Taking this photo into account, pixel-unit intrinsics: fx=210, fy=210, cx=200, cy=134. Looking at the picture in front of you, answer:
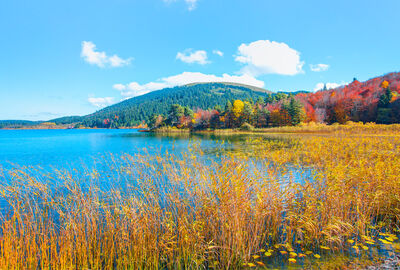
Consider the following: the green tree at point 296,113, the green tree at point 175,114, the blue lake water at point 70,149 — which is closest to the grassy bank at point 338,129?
the green tree at point 296,113

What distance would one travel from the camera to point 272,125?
229 ft

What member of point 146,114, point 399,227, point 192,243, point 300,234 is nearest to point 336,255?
point 300,234

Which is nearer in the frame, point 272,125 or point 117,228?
point 117,228

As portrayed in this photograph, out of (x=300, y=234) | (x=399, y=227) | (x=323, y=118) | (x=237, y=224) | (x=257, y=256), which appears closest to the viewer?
(x=237, y=224)

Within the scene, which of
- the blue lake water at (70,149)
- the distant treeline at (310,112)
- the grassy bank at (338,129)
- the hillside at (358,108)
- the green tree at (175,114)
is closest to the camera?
the blue lake water at (70,149)

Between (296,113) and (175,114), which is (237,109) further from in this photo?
(175,114)

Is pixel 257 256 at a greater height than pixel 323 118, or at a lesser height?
lesser

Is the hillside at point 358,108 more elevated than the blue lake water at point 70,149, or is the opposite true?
the hillside at point 358,108

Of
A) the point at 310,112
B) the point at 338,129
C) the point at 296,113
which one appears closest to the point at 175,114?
the point at 296,113

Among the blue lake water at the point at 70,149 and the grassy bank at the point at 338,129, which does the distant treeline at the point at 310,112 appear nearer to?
the grassy bank at the point at 338,129

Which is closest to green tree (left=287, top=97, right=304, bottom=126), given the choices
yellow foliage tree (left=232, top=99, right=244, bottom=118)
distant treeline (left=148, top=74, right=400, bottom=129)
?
distant treeline (left=148, top=74, right=400, bottom=129)

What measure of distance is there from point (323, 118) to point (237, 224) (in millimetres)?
77418

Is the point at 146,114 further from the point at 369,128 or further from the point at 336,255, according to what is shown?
the point at 336,255

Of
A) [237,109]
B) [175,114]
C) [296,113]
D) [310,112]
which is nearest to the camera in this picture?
[296,113]
